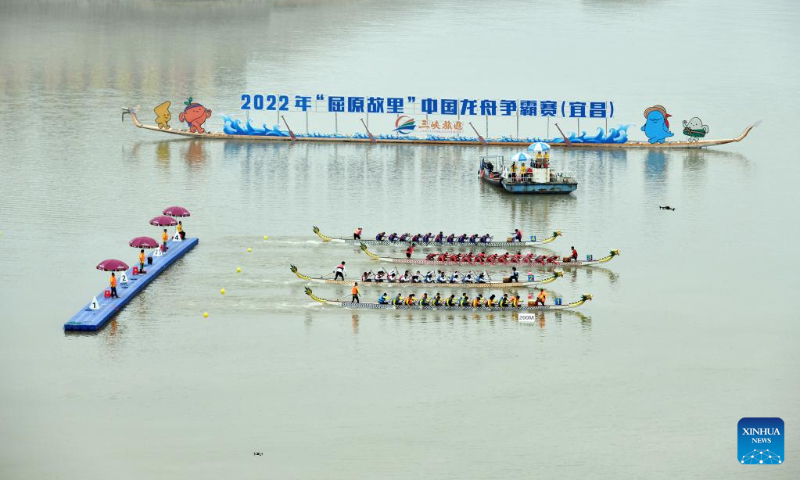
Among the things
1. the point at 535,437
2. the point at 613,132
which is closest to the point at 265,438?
the point at 535,437

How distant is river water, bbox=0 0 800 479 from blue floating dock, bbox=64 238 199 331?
1.78 ft

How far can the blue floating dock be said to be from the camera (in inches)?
1734

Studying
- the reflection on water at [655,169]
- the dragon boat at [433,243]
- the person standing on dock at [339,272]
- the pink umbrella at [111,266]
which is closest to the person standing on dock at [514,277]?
the dragon boat at [433,243]

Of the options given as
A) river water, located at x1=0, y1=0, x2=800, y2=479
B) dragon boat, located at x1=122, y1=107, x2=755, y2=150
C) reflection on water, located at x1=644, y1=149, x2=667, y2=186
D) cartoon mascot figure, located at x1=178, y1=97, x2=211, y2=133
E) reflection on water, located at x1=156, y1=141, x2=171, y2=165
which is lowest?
river water, located at x1=0, y1=0, x2=800, y2=479

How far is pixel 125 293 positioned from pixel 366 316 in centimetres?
924

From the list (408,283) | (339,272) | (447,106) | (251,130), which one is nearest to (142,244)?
(339,272)

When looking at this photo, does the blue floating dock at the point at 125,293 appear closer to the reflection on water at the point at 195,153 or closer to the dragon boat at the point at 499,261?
the dragon boat at the point at 499,261

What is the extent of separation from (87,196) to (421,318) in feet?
92.9

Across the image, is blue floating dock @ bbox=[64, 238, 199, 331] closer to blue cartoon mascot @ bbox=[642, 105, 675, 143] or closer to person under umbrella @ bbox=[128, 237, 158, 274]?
person under umbrella @ bbox=[128, 237, 158, 274]

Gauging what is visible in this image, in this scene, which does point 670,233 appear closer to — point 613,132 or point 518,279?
point 518,279

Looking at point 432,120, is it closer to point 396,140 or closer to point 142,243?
point 396,140

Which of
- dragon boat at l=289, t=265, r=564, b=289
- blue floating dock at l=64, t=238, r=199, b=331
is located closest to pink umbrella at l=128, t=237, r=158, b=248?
blue floating dock at l=64, t=238, r=199, b=331

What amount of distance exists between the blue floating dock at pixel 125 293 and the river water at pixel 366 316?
0.54m

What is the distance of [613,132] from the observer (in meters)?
87.2
